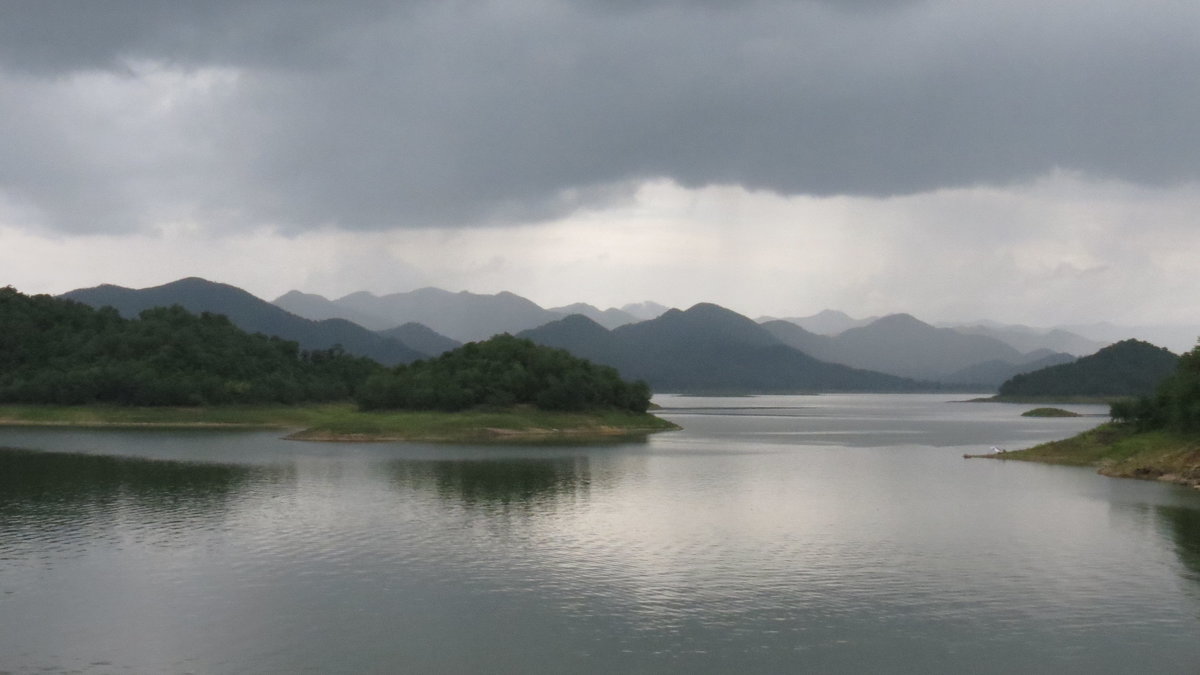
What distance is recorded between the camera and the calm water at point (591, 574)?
80.1 ft

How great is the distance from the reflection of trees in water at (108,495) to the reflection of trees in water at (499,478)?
11.3 m

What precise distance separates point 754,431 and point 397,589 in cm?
11288

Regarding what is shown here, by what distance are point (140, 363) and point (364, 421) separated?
6368 centimetres

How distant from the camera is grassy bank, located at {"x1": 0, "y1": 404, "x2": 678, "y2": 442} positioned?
4724 inches

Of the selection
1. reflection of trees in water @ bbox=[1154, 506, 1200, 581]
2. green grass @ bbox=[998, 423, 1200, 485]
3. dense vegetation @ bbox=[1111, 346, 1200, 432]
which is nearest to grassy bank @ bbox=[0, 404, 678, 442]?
green grass @ bbox=[998, 423, 1200, 485]

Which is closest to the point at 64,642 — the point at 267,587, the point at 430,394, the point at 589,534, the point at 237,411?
Answer: the point at 267,587

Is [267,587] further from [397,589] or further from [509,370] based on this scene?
[509,370]

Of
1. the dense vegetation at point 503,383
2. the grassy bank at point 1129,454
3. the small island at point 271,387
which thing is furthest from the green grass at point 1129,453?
the dense vegetation at point 503,383

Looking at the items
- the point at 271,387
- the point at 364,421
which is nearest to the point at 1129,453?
Result: the point at 364,421

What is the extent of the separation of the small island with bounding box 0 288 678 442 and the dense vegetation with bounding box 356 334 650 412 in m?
0.20

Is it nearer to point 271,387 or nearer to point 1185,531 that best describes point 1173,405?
point 1185,531

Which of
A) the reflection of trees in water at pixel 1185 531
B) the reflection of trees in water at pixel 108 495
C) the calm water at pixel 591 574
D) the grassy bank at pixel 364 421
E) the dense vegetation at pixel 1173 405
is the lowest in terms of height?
the reflection of trees in water at pixel 1185 531

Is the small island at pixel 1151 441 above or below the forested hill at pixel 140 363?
below

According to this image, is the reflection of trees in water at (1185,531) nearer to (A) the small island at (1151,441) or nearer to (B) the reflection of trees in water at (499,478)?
(A) the small island at (1151,441)
